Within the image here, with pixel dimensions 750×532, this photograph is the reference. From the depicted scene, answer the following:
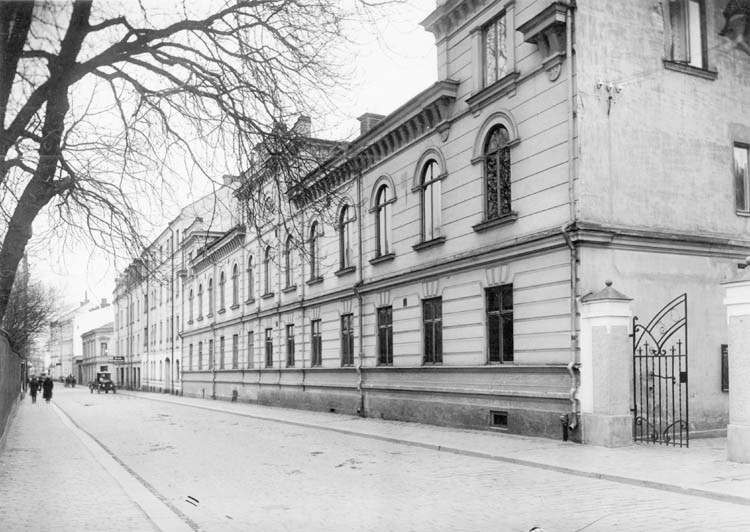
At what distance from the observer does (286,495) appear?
1019cm

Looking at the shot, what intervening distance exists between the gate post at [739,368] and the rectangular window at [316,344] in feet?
59.9

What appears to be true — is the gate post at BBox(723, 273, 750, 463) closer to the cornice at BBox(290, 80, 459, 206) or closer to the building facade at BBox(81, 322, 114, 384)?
the cornice at BBox(290, 80, 459, 206)

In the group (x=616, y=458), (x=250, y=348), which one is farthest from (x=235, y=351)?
(x=616, y=458)

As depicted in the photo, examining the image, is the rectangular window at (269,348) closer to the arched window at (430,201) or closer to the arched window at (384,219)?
the arched window at (384,219)

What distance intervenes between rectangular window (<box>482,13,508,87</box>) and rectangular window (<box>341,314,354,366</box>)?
10324 mm

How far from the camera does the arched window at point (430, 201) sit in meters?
20.7

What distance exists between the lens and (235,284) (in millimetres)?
40625

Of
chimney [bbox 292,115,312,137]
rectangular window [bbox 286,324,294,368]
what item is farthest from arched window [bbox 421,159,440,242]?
rectangular window [bbox 286,324,294,368]

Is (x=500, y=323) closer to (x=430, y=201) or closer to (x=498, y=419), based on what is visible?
(x=498, y=419)

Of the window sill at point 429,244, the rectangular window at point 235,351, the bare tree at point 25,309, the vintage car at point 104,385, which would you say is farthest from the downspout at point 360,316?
the vintage car at point 104,385

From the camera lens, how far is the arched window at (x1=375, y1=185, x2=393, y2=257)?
23.5 m

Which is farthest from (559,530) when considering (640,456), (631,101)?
(631,101)

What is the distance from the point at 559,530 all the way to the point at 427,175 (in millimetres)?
14713

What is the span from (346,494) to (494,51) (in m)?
12.1
